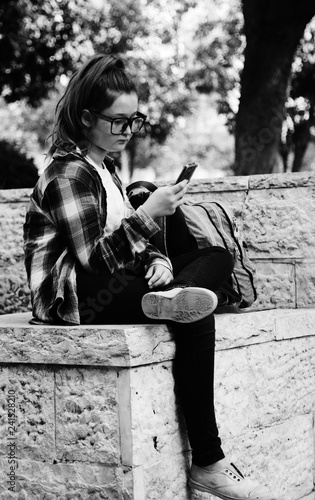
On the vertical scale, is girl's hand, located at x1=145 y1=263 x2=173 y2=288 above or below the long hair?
below

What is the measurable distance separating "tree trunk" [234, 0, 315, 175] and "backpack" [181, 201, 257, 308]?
5004 mm

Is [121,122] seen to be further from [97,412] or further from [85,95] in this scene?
[97,412]

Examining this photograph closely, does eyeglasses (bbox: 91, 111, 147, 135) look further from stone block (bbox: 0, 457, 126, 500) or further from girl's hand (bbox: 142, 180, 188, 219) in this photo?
stone block (bbox: 0, 457, 126, 500)

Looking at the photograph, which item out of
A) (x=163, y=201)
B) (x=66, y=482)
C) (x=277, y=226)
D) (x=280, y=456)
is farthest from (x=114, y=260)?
(x=277, y=226)

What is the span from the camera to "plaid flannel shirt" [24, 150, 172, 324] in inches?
110

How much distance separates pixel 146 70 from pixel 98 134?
37.5 ft

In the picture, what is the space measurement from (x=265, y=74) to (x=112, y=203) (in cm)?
595

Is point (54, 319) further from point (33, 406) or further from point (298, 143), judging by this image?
point (298, 143)

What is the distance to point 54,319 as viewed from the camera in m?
2.86

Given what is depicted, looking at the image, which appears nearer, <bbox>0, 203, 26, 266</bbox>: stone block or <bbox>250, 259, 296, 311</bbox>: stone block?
<bbox>250, 259, 296, 311</bbox>: stone block

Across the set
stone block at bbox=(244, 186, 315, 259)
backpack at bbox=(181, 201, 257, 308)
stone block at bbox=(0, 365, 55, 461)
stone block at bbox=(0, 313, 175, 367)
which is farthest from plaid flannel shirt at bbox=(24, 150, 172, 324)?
stone block at bbox=(244, 186, 315, 259)

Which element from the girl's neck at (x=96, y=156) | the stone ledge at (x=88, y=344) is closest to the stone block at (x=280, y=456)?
the stone ledge at (x=88, y=344)

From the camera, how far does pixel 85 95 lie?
3.03 meters

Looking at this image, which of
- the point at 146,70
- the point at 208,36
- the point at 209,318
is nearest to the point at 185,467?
the point at 209,318
